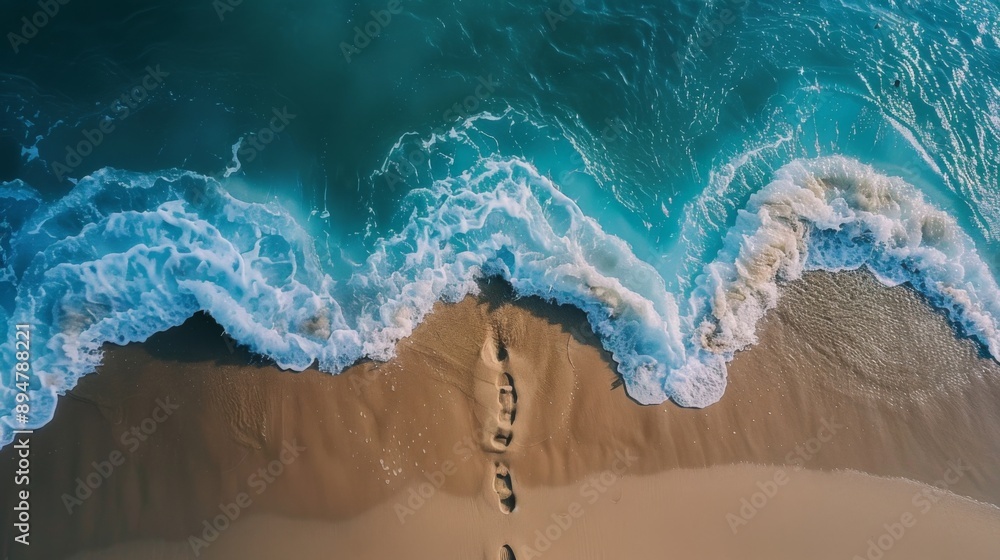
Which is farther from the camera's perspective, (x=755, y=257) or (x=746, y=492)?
(x=755, y=257)

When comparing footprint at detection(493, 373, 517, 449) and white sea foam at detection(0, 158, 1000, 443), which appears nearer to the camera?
footprint at detection(493, 373, 517, 449)

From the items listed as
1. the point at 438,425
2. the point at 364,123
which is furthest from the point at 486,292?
the point at 364,123

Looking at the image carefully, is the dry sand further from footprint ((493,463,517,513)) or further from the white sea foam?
the white sea foam

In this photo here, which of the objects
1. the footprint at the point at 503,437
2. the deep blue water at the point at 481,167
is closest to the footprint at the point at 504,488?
the footprint at the point at 503,437

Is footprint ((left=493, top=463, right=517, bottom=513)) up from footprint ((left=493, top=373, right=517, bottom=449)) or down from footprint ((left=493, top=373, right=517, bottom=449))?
down

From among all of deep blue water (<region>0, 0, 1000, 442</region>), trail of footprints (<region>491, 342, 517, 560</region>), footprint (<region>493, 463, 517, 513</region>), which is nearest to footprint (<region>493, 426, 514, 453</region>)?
trail of footprints (<region>491, 342, 517, 560</region>)

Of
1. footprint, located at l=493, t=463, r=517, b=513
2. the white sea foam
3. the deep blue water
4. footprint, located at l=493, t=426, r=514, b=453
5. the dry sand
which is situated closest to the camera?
the dry sand

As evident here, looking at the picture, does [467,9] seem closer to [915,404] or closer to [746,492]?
[746,492]
